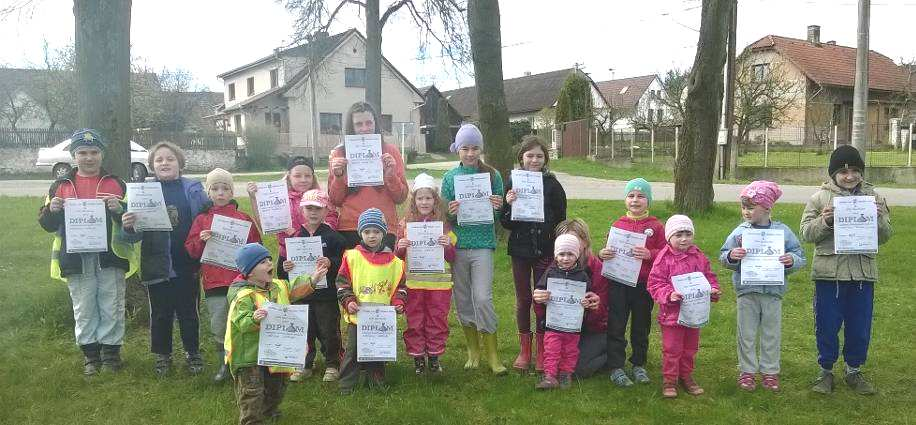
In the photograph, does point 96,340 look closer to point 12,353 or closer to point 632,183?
point 12,353

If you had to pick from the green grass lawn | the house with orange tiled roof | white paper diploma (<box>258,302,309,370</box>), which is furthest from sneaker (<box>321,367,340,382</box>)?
the house with orange tiled roof

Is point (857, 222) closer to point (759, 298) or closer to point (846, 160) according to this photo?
point (846, 160)

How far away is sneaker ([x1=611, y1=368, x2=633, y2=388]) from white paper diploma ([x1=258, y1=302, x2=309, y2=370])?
240cm

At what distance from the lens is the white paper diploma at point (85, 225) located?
16.1ft

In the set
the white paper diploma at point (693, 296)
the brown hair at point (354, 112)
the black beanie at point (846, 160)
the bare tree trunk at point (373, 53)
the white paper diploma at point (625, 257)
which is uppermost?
the bare tree trunk at point (373, 53)

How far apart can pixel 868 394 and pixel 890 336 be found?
5.80ft

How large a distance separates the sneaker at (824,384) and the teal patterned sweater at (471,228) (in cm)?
263

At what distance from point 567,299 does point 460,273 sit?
925mm

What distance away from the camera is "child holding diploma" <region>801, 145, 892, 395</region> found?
464 centimetres

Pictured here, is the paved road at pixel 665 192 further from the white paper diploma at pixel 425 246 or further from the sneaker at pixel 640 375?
the white paper diploma at pixel 425 246

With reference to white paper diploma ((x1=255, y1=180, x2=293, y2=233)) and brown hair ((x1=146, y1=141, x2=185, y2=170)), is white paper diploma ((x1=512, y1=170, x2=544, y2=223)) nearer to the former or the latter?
white paper diploma ((x1=255, y1=180, x2=293, y2=233))

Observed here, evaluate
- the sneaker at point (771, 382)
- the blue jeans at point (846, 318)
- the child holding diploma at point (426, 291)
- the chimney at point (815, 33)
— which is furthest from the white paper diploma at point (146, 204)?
the chimney at point (815, 33)

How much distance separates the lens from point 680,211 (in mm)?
11531

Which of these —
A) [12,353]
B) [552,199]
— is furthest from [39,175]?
[552,199]
